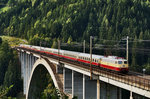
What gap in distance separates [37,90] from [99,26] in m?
101

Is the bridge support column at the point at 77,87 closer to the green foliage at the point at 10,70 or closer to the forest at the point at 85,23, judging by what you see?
the green foliage at the point at 10,70

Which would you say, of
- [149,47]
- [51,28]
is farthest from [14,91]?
[51,28]

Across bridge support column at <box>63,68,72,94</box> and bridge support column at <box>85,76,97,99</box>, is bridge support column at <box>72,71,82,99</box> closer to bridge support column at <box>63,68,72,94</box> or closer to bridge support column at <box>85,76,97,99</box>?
bridge support column at <box>63,68,72,94</box>

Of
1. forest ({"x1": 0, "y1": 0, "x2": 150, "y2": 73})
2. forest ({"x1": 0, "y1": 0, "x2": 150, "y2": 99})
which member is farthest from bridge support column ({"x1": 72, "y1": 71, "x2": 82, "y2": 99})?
forest ({"x1": 0, "y1": 0, "x2": 150, "y2": 73})

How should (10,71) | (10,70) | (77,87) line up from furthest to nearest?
(10,70)
(10,71)
(77,87)

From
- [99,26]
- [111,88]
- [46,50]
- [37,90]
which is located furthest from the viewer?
[99,26]

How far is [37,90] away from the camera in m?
68.9

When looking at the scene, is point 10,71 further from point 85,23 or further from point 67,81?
point 85,23

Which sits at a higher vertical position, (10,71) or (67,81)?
(67,81)

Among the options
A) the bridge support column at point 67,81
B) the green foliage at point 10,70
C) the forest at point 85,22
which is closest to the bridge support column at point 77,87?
the bridge support column at point 67,81

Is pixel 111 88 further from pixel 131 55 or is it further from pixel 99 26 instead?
pixel 99 26

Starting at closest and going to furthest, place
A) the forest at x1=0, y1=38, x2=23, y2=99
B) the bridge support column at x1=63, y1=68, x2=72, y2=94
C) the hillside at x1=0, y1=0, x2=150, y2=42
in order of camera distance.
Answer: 1. the bridge support column at x1=63, y1=68, x2=72, y2=94
2. the forest at x1=0, y1=38, x2=23, y2=99
3. the hillside at x1=0, y1=0, x2=150, y2=42

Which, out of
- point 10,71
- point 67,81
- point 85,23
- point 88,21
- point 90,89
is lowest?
point 10,71

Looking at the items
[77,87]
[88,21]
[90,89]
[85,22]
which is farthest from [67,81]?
[85,22]
